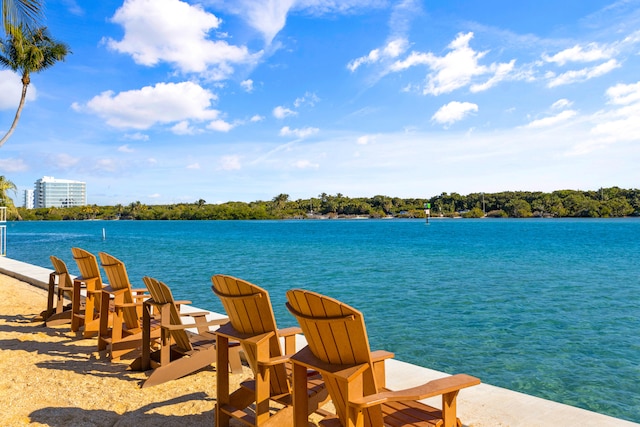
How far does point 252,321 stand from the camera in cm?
286

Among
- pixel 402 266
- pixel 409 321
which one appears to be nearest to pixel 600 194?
pixel 402 266

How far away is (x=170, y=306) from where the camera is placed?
412 centimetres

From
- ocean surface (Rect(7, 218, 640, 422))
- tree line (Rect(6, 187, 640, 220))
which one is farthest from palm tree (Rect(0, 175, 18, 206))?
tree line (Rect(6, 187, 640, 220))

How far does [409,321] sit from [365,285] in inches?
208

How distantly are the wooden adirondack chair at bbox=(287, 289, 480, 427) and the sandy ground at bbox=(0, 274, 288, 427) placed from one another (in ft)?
4.86

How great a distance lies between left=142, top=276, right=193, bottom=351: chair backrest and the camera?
4.08 m

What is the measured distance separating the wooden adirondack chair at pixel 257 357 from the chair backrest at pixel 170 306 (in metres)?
1.15

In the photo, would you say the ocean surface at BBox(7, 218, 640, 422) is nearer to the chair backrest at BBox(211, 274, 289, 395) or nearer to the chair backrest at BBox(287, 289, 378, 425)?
the chair backrest at BBox(211, 274, 289, 395)

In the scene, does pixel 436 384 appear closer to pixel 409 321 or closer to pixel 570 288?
pixel 409 321

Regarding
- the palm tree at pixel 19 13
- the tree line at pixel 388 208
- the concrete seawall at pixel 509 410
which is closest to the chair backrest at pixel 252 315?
the concrete seawall at pixel 509 410

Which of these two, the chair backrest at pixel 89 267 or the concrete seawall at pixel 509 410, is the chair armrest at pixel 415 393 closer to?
the concrete seawall at pixel 509 410

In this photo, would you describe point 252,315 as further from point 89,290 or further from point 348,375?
point 89,290

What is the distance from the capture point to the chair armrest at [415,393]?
2080 mm

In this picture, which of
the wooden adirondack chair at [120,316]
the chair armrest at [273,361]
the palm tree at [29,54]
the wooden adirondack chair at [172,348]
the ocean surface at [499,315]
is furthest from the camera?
the palm tree at [29,54]
